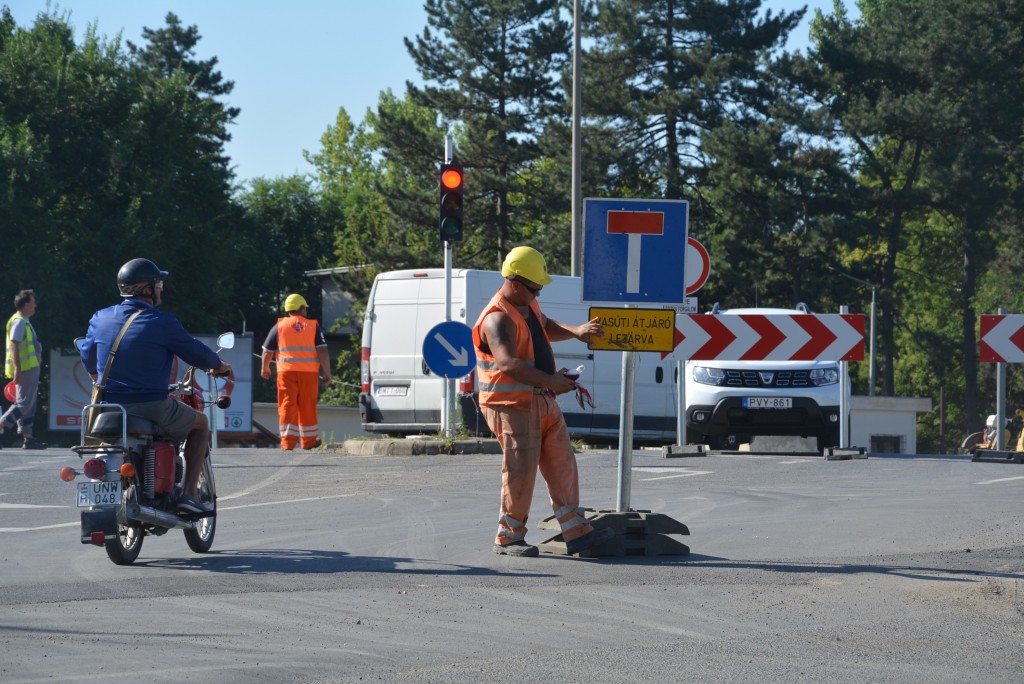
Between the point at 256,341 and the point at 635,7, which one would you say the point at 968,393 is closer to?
the point at 635,7

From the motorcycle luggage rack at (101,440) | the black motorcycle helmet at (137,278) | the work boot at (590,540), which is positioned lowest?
the work boot at (590,540)

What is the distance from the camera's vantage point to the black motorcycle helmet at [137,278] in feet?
30.6

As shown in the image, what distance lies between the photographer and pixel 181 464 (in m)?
9.54

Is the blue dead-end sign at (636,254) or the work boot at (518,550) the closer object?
the work boot at (518,550)

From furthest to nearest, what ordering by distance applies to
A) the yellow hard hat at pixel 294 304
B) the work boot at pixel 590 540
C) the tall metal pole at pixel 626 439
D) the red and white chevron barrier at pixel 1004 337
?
1. the yellow hard hat at pixel 294 304
2. the red and white chevron barrier at pixel 1004 337
3. the tall metal pole at pixel 626 439
4. the work boot at pixel 590 540

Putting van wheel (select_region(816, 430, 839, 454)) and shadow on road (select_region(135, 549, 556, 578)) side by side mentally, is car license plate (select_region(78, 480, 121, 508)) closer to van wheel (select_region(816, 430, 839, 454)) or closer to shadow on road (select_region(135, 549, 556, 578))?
shadow on road (select_region(135, 549, 556, 578))

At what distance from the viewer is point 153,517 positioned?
900 cm

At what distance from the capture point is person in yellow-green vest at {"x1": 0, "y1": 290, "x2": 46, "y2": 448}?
19281mm

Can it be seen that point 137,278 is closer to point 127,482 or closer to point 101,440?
point 101,440

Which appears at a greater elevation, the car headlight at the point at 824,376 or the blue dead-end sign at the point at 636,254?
the blue dead-end sign at the point at 636,254

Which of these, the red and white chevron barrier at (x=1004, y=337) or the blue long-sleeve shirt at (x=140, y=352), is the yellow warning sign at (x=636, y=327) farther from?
the red and white chevron barrier at (x=1004, y=337)

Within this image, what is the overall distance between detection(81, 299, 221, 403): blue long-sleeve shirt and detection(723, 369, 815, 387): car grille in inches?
400

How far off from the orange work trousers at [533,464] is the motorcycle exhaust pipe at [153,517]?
1965 millimetres

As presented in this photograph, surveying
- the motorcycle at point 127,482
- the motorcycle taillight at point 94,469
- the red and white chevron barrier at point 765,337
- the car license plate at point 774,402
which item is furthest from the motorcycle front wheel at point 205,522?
the car license plate at point 774,402
